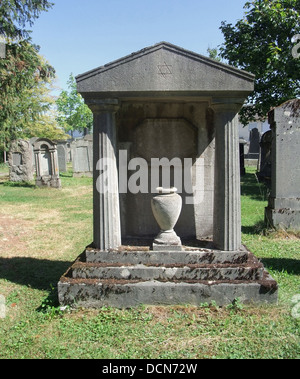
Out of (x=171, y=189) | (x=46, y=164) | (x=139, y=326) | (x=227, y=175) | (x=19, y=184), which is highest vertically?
(x=46, y=164)

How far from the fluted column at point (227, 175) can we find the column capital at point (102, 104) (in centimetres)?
119

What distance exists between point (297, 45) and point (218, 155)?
941cm

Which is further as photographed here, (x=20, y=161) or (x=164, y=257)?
(x=20, y=161)

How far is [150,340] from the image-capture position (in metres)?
3.15

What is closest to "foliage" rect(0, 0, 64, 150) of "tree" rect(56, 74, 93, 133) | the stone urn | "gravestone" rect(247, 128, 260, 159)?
the stone urn

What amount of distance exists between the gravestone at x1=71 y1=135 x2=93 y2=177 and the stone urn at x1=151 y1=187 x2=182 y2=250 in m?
13.7

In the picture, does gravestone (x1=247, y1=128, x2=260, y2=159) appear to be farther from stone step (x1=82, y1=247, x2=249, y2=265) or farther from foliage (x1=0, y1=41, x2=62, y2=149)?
stone step (x1=82, y1=247, x2=249, y2=265)

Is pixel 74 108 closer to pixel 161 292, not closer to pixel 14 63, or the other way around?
pixel 14 63

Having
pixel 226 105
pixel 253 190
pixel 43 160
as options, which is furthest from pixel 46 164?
pixel 226 105

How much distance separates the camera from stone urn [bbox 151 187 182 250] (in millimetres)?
4137

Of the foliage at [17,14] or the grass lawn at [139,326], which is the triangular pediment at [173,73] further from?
the foliage at [17,14]

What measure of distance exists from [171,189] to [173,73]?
4.53 feet

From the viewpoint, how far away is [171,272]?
3.88 metres
